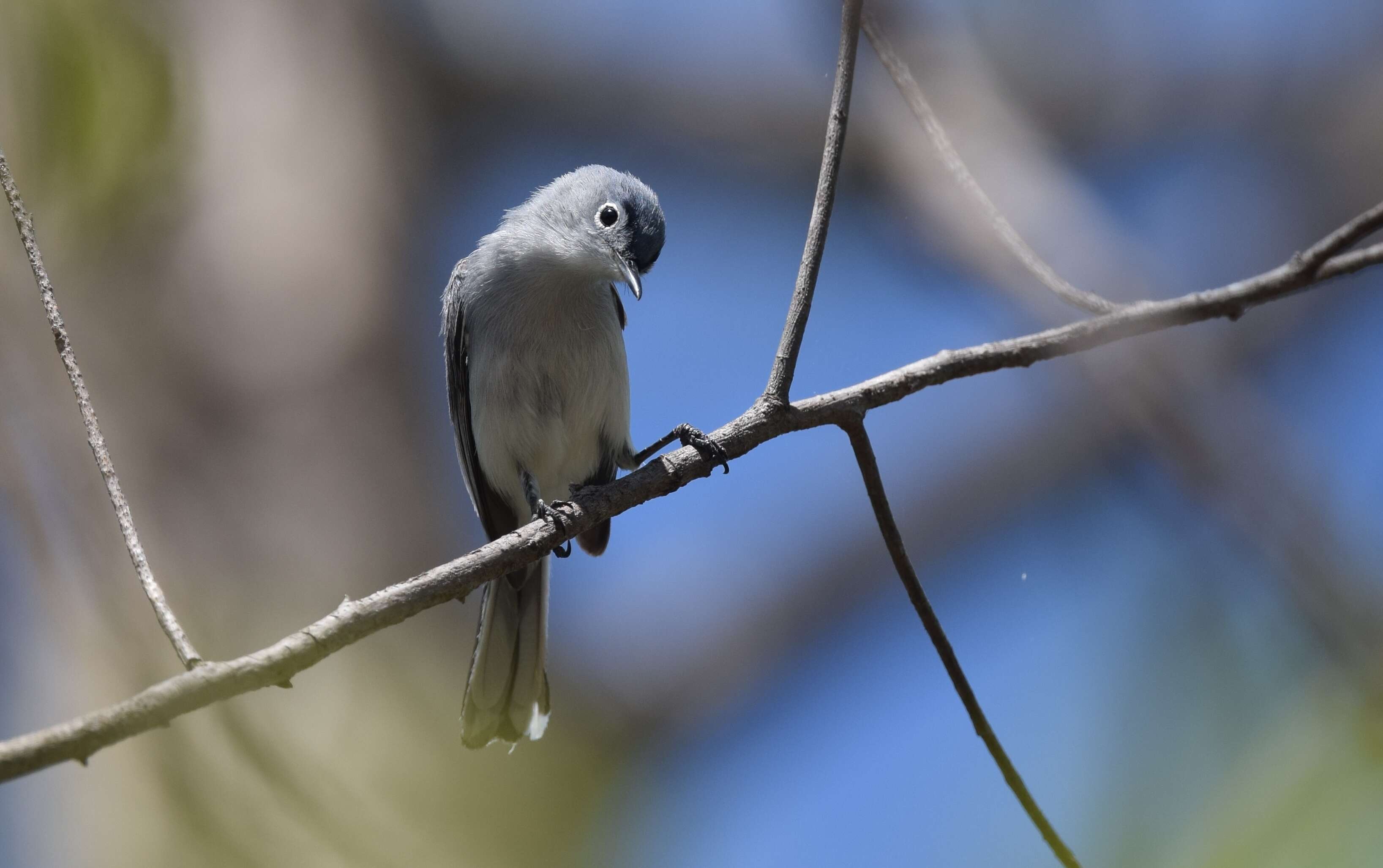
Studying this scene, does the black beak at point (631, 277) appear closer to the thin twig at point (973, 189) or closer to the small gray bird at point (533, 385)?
the small gray bird at point (533, 385)

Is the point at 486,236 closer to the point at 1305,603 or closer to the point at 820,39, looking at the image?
the point at 1305,603

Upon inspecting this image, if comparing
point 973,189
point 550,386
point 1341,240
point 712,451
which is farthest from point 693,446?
point 550,386

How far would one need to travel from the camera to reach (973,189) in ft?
2.78

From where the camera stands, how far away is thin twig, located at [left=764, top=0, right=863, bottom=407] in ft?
2.49

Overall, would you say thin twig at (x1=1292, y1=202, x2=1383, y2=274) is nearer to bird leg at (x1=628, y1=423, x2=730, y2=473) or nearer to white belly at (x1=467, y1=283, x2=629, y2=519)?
bird leg at (x1=628, y1=423, x2=730, y2=473)

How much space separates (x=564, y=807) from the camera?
208 cm

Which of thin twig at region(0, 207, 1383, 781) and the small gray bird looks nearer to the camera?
thin twig at region(0, 207, 1383, 781)

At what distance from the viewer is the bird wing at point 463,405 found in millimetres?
1498

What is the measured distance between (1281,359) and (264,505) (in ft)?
7.57

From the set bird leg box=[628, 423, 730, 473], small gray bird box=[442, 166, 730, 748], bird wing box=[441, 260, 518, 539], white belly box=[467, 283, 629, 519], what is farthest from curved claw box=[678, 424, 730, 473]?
bird wing box=[441, 260, 518, 539]

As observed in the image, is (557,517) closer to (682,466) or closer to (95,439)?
(682,466)

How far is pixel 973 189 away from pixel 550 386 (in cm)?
76

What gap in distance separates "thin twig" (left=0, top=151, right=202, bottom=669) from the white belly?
76cm

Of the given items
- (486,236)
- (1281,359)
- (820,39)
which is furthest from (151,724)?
(820,39)
